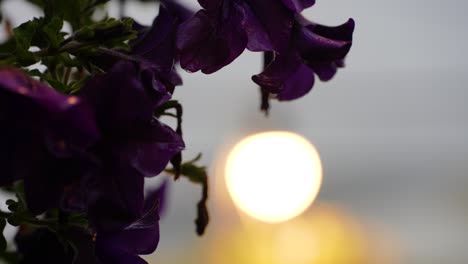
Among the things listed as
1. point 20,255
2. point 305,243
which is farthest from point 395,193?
point 20,255

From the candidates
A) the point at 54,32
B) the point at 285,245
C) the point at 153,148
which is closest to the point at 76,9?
the point at 54,32

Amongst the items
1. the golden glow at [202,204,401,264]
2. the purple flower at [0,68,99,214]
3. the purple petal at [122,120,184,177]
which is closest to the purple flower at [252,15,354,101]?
the purple petal at [122,120,184,177]

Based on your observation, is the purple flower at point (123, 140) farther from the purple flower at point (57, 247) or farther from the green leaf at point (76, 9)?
the green leaf at point (76, 9)

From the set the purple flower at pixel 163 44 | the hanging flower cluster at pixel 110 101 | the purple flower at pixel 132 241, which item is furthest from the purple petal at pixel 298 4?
the purple flower at pixel 132 241

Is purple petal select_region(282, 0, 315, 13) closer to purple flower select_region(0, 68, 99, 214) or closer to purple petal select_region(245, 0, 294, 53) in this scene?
purple petal select_region(245, 0, 294, 53)

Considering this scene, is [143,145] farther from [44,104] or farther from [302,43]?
[302,43]

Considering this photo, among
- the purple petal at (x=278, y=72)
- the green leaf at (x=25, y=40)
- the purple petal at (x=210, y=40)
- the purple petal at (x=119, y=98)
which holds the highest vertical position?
the purple petal at (x=119, y=98)

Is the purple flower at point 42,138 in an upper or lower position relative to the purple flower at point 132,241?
upper
